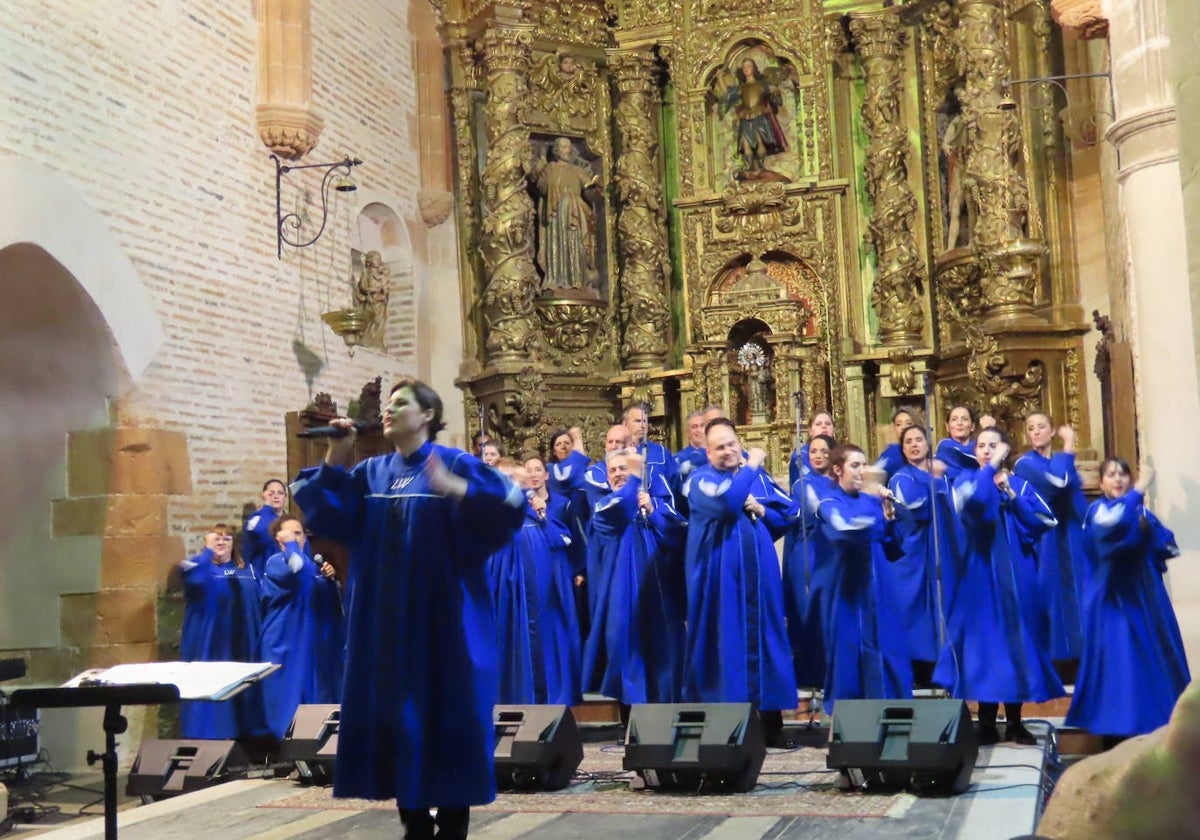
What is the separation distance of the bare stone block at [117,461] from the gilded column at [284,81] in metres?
3.01

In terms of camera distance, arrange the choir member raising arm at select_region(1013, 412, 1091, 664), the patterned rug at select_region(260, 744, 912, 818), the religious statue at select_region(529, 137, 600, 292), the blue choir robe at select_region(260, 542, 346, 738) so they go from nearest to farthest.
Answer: the patterned rug at select_region(260, 744, 912, 818)
the choir member raising arm at select_region(1013, 412, 1091, 664)
the blue choir robe at select_region(260, 542, 346, 738)
the religious statue at select_region(529, 137, 600, 292)

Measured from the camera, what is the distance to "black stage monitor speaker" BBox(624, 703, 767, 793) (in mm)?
6406

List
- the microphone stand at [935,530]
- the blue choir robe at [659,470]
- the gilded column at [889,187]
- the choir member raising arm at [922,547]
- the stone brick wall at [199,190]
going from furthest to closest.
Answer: the gilded column at [889,187] → the stone brick wall at [199,190] → the blue choir robe at [659,470] → the choir member raising arm at [922,547] → the microphone stand at [935,530]

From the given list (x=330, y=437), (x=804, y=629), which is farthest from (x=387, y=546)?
(x=804, y=629)

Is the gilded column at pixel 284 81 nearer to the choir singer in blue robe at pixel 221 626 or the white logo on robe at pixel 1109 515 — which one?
the choir singer in blue robe at pixel 221 626

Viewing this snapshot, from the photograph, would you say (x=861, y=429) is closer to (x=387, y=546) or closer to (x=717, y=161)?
(x=717, y=161)

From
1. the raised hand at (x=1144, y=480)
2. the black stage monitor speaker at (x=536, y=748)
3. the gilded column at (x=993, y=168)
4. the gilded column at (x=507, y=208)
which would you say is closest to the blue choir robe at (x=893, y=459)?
the raised hand at (x=1144, y=480)

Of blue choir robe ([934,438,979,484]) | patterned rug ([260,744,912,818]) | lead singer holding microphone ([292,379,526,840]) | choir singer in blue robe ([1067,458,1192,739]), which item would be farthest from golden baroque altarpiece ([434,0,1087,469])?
lead singer holding microphone ([292,379,526,840])

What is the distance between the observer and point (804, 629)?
8.64 meters

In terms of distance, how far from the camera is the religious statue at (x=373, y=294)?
13.7 m

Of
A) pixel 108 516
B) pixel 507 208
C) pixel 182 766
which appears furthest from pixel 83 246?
pixel 507 208

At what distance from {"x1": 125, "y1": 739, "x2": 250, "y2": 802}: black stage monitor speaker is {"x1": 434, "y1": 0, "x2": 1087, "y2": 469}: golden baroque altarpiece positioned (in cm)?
669

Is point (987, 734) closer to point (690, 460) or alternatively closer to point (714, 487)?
point (714, 487)

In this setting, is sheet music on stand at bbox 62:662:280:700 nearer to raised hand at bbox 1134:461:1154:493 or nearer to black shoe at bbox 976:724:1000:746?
black shoe at bbox 976:724:1000:746
